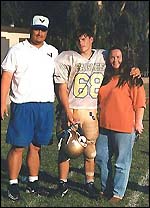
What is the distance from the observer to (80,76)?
3.63 meters

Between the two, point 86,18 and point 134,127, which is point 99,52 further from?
point 86,18

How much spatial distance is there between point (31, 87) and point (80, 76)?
0.95ft

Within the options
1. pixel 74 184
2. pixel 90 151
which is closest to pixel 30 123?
pixel 90 151

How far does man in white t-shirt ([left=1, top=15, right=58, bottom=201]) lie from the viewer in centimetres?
366

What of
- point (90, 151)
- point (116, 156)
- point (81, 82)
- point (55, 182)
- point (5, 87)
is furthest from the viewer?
point (55, 182)

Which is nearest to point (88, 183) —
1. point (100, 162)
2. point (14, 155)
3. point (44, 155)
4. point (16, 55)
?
point (100, 162)

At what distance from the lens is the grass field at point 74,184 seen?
4.45m

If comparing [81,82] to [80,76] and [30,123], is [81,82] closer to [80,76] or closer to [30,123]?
[80,76]

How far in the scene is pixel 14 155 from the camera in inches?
166

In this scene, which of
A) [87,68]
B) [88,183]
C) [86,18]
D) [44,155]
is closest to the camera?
[87,68]

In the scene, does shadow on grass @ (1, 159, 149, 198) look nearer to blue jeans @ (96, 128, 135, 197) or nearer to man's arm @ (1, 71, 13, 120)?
blue jeans @ (96, 128, 135, 197)

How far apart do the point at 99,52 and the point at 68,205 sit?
136 cm

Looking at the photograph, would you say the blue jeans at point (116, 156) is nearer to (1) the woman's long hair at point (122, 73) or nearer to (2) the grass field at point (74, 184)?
(2) the grass field at point (74, 184)

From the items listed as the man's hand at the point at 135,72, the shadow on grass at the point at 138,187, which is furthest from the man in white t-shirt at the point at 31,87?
the shadow on grass at the point at 138,187
